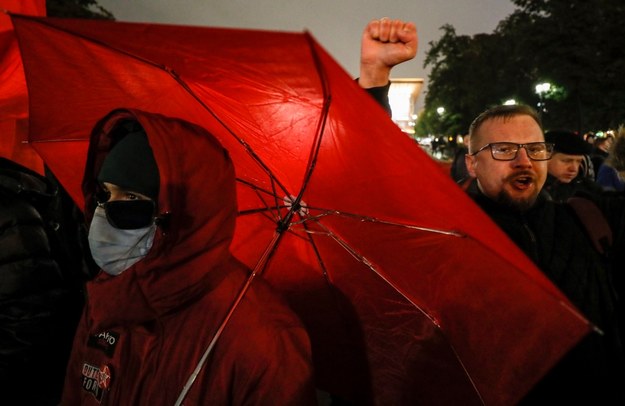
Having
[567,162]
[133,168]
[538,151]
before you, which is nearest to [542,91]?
[567,162]

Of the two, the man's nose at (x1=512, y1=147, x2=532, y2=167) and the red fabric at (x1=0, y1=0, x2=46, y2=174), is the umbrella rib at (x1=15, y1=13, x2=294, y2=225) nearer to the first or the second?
the red fabric at (x1=0, y1=0, x2=46, y2=174)

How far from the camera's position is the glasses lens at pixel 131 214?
1552 mm

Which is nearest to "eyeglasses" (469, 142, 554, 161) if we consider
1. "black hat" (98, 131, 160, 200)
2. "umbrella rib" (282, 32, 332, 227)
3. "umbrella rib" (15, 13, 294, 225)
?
"umbrella rib" (282, 32, 332, 227)

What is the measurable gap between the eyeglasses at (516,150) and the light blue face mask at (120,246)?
6.04 feet

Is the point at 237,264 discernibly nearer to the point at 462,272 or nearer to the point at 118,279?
the point at 118,279

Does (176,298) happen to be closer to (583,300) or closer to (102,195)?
(102,195)

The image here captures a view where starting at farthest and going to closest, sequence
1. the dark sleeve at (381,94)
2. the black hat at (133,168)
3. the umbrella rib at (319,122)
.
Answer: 1. the dark sleeve at (381,94)
2. the black hat at (133,168)
3. the umbrella rib at (319,122)

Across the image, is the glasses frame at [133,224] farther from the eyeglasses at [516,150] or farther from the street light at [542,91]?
the street light at [542,91]

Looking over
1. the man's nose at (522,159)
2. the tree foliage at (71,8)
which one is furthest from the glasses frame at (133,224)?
the tree foliage at (71,8)

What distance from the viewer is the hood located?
148cm

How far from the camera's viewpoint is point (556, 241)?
2.04 m

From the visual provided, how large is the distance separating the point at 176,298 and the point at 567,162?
16.5 feet

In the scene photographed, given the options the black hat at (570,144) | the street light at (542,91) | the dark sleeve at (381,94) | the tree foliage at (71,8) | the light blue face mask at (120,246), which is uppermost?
the tree foliage at (71,8)

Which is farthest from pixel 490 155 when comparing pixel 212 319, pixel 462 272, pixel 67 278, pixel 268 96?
pixel 67 278
